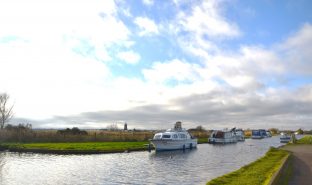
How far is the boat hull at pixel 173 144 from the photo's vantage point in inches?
2682

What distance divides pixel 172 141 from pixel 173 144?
3.34 feet

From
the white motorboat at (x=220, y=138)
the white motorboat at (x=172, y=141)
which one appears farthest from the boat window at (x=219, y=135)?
the white motorboat at (x=172, y=141)

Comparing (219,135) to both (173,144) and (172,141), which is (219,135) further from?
(172,141)

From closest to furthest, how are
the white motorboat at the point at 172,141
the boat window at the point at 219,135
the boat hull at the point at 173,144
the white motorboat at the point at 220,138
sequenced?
the boat hull at the point at 173,144 < the white motorboat at the point at 172,141 < the white motorboat at the point at 220,138 < the boat window at the point at 219,135

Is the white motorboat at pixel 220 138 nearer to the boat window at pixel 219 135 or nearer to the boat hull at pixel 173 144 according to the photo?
the boat window at pixel 219 135

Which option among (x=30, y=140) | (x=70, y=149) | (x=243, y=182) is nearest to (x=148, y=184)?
(x=243, y=182)

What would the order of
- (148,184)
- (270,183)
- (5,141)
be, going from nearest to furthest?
1. (270,183)
2. (148,184)
3. (5,141)

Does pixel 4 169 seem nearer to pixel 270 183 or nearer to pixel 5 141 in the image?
pixel 270 183

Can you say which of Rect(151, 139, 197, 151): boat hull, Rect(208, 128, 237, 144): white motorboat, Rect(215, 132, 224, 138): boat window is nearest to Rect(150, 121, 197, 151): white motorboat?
Rect(151, 139, 197, 151): boat hull

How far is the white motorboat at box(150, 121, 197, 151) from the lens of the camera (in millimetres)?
68331

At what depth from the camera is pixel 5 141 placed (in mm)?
67562

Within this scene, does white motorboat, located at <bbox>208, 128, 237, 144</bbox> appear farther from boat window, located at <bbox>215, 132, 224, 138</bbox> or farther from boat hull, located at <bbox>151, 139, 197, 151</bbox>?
boat hull, located at <bbox>151, 139, 197, 151</bbox>

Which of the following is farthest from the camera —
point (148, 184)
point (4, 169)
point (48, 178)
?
point (4, 169)

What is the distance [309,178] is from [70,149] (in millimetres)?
36136
